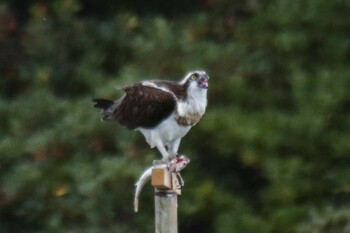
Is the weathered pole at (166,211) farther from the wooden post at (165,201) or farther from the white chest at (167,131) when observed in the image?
the white chest at (167,131)

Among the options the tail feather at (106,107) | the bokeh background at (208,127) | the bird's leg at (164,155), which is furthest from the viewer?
the bokeh background at (208,127)

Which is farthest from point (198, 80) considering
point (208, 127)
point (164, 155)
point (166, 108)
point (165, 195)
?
point (208, 127)

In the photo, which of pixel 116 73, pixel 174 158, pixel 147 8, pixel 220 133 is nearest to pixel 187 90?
pixel 174 158

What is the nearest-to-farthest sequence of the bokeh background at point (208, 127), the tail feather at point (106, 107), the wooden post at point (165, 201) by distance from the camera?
the wooden post at point (165, 201)
the tail feather at point (106, 107)
the bokeh background at point (208, 127)

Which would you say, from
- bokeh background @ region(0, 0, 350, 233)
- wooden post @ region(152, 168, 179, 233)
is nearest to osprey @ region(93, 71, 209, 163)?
wooden post @ region(152, 168, 179, 233)

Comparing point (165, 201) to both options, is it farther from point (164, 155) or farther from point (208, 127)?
point (208, 127)

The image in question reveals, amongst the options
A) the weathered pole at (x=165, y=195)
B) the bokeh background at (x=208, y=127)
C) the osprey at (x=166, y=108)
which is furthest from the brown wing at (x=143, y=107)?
the bokeh background at (x=208, y=127)

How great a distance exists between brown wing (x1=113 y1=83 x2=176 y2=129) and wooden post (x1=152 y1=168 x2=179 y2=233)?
22 cm

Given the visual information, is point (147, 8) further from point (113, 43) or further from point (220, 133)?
point (220, 133)

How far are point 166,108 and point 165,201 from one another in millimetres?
290

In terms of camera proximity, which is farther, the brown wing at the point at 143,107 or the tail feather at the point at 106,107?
the tail feather at the point at 106,107

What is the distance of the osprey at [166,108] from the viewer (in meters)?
4.64

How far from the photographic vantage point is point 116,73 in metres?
7.61

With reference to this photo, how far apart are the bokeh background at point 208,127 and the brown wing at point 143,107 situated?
80.1 inches
